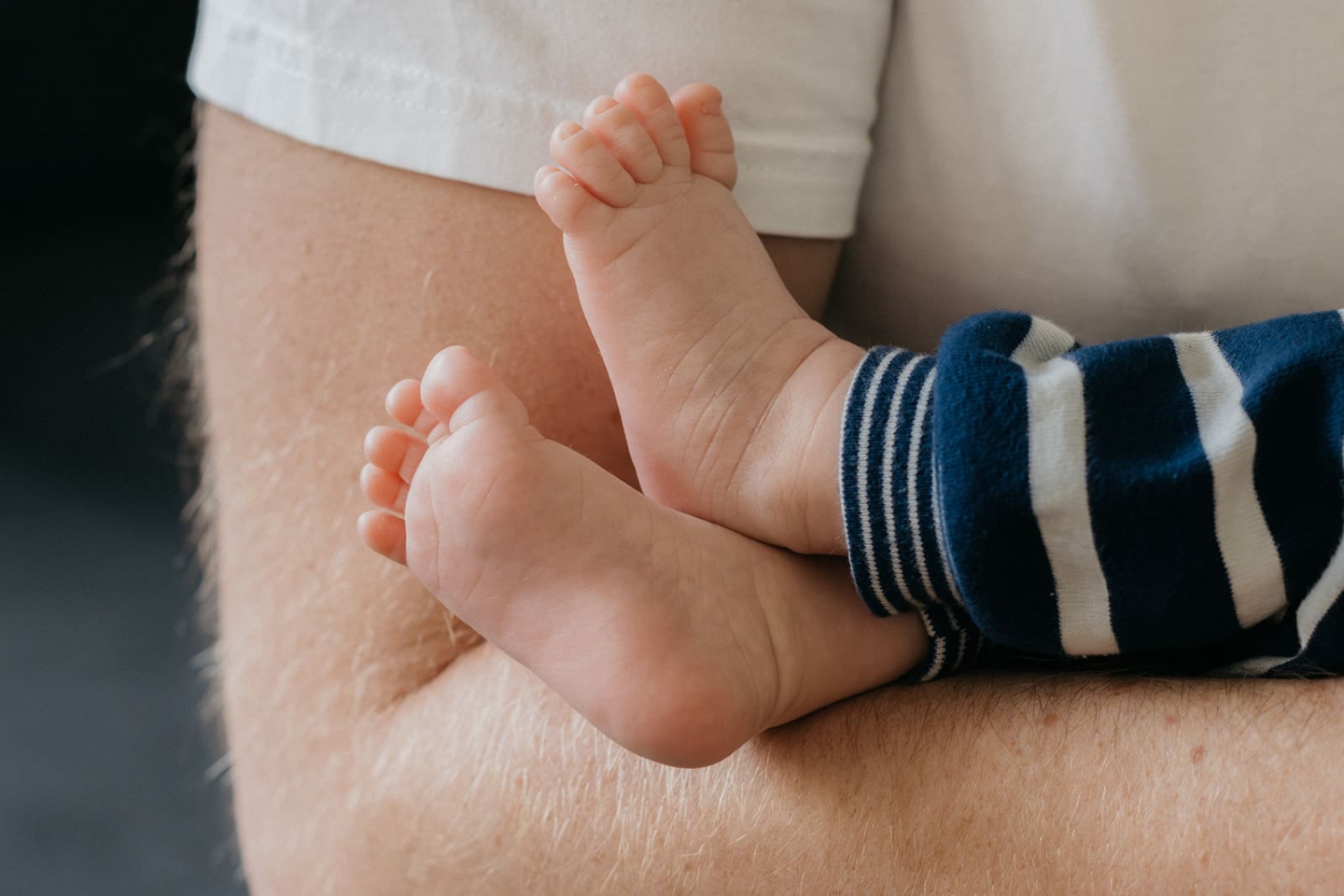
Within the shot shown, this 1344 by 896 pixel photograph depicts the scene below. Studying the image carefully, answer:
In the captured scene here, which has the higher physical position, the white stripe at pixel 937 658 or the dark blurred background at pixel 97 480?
the white stripe at pixel 937 658

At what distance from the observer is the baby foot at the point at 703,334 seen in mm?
545

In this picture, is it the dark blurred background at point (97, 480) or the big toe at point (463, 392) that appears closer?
the big toe at point (463, 392)

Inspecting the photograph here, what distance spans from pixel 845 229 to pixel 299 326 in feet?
1.03

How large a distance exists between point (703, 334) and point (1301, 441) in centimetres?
28

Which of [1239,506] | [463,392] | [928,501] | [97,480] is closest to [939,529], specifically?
[928,501]

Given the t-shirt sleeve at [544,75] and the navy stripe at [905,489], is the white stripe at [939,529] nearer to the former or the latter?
the navy stripe at [905,489]

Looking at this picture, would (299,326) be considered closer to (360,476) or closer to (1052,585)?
(360,476)

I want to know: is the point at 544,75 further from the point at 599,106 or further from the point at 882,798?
the point at 882,798

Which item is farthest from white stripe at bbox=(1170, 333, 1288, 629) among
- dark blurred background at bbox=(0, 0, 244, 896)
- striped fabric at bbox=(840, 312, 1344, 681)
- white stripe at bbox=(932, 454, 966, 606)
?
dark blurred background at bbox=(0, 0, 244, 896)

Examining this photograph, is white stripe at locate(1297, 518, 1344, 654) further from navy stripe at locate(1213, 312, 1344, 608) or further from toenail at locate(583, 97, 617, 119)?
toenail at locate(583, 97, 617, 119)

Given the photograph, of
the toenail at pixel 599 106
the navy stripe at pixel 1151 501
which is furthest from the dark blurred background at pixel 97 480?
the navy stripe at pixel 1151 501

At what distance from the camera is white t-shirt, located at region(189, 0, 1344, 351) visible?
→ 51 centimetres

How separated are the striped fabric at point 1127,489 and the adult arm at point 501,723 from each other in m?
0.05

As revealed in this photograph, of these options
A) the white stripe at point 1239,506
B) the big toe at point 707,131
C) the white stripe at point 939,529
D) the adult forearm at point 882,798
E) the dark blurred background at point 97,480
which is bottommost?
the dark blurred background at point 97,480
